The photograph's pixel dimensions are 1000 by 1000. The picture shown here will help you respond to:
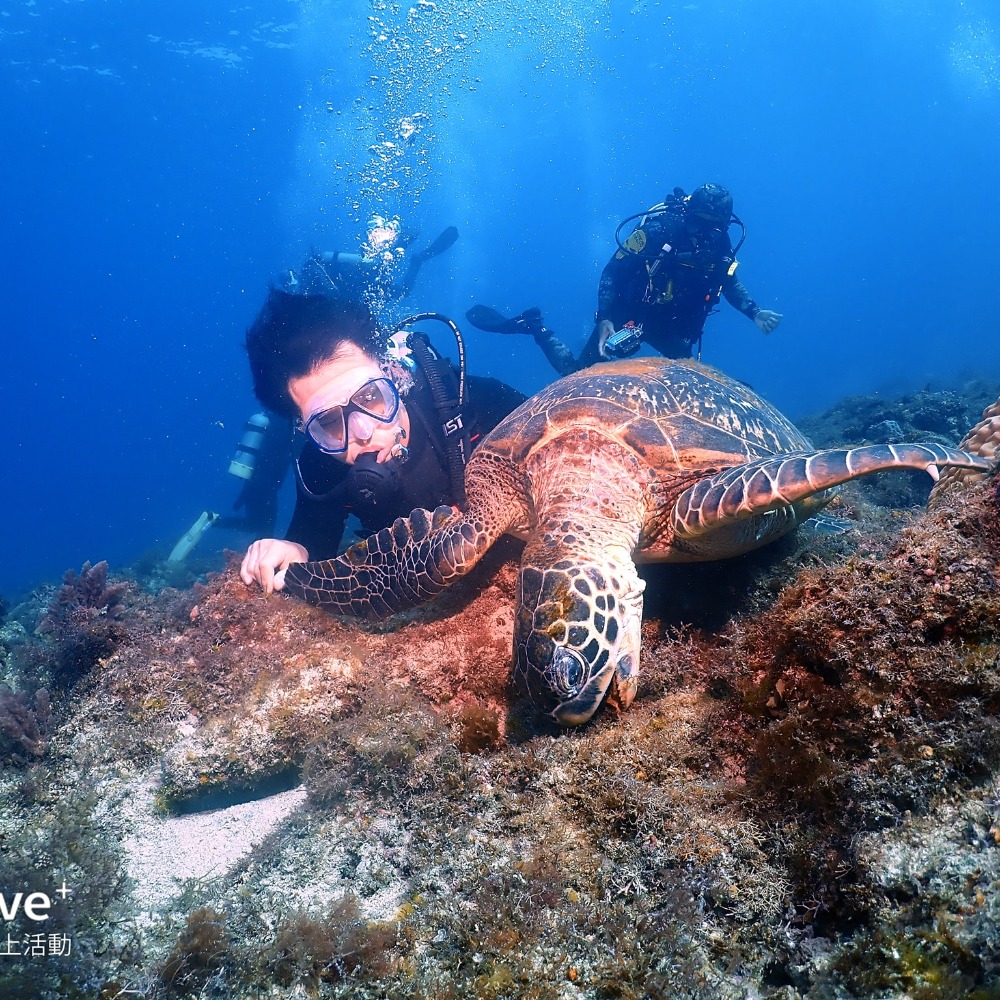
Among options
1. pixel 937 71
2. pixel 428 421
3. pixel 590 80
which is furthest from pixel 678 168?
pixel 428 421

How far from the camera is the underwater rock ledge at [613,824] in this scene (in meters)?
1.35

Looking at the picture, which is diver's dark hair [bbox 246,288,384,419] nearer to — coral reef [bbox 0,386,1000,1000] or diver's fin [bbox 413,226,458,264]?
coral reef [bbox 0,386,1000,1000]

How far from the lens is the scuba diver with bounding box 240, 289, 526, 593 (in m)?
4.58

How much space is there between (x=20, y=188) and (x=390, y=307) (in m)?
53.2

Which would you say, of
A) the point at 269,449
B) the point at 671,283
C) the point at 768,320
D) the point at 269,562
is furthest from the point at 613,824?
the point at 269,449

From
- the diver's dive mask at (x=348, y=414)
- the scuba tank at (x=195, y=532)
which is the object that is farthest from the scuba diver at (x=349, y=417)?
the scuba tank at (x=195, y=532)

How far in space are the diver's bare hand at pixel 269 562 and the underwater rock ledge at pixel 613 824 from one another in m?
1.15

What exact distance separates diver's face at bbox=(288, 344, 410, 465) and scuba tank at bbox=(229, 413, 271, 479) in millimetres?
7605

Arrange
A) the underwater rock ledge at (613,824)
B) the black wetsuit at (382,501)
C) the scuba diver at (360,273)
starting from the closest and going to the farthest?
the underwater rock ledge at (613,824)
the black wetsuit at (382,501)
the scuba diver at (360,273)

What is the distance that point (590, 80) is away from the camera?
199ft

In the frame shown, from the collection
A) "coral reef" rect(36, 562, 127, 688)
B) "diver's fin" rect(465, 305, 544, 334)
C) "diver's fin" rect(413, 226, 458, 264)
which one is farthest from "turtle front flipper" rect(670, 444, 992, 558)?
"diver's fin" rect(413, 226, 458, 264)

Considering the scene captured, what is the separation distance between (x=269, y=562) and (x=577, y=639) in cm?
291

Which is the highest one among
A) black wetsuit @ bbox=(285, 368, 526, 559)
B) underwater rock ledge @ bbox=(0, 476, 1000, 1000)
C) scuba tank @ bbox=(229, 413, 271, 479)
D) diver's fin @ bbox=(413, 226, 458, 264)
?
diver's fin @ bbox=(413, 226, 458, 264)

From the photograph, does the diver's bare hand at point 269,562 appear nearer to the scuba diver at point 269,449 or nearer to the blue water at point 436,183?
the scuba diver at point 269,449
